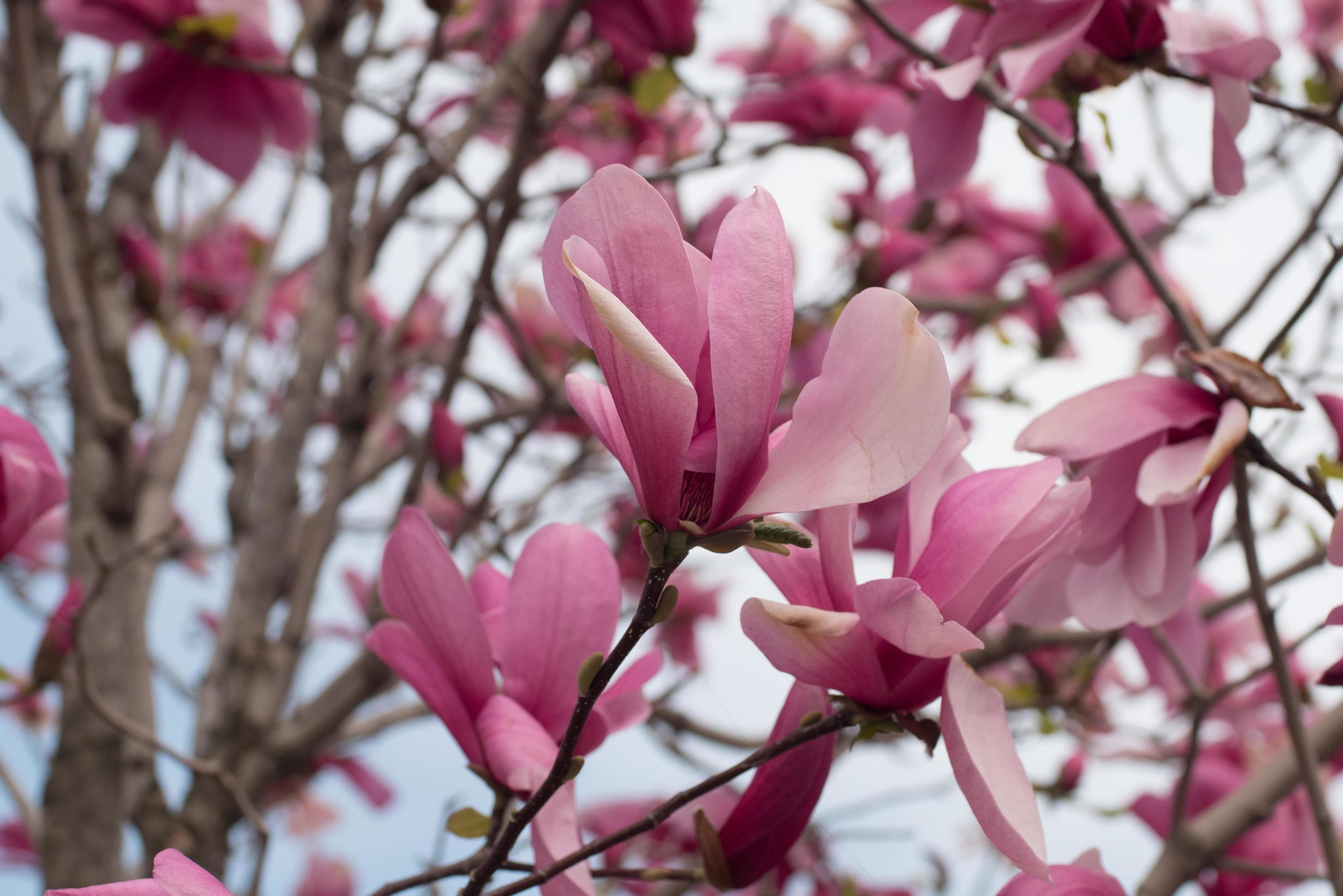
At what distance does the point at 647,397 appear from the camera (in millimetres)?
385

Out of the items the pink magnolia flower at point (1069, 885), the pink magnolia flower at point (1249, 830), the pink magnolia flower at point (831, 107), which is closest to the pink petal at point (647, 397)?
the pink magnolia flower at point (1069, 885)

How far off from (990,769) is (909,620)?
2.9 inches

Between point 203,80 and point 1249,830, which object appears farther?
point 203,80

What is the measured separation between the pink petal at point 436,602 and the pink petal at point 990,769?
0.24 metres

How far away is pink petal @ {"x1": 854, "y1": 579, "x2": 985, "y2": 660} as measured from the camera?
406 millimetres

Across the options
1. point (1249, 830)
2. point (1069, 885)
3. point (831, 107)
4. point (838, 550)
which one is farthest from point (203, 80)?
point (1249, 830)

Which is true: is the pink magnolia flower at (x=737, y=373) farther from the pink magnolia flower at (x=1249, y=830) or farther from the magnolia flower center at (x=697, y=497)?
the pink magnolia flower at (x=1249, y=830)

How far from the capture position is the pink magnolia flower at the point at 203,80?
1.08 m

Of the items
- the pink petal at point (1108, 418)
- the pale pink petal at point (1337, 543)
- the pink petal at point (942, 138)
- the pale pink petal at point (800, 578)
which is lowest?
the pale pink petal at point (800, 578)

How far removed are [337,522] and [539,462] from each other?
0.41 m

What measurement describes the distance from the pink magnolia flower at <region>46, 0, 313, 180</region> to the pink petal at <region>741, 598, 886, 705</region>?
921 mm

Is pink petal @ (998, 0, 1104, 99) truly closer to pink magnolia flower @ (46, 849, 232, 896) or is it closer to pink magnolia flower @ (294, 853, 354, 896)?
pink magnolia flower @ (46, 849, 232, 896)

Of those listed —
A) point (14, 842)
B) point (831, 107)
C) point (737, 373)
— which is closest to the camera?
point (737, 373)

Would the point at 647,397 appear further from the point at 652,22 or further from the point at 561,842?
the point at 652,22
